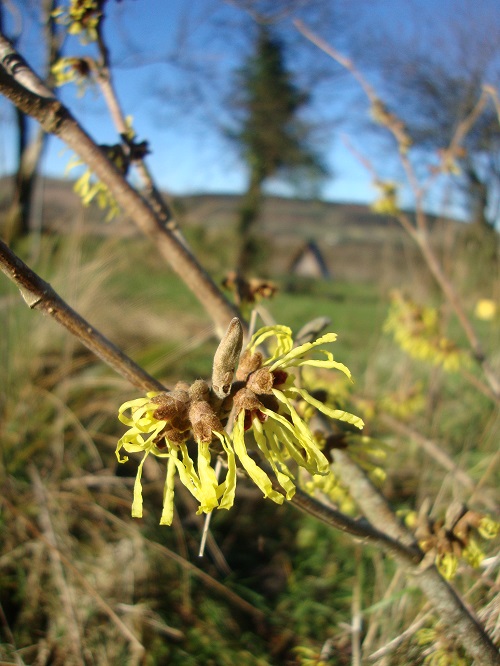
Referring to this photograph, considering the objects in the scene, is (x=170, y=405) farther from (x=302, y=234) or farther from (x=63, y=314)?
(x=302, y=234)

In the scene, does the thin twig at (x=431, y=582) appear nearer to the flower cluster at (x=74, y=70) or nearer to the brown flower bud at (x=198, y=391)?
the brown flower bud at (x=198, y=391)

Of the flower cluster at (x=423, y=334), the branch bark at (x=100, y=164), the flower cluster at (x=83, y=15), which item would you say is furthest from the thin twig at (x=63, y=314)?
the flower cluster at (x=423, y=334)

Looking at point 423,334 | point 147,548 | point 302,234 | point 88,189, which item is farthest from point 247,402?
point 302,234

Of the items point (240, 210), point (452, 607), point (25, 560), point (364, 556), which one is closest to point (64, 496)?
point (25, 560)

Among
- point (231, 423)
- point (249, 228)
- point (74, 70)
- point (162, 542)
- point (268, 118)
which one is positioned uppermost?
point (74, 70)

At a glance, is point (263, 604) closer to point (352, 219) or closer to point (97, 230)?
point (97, 230)
